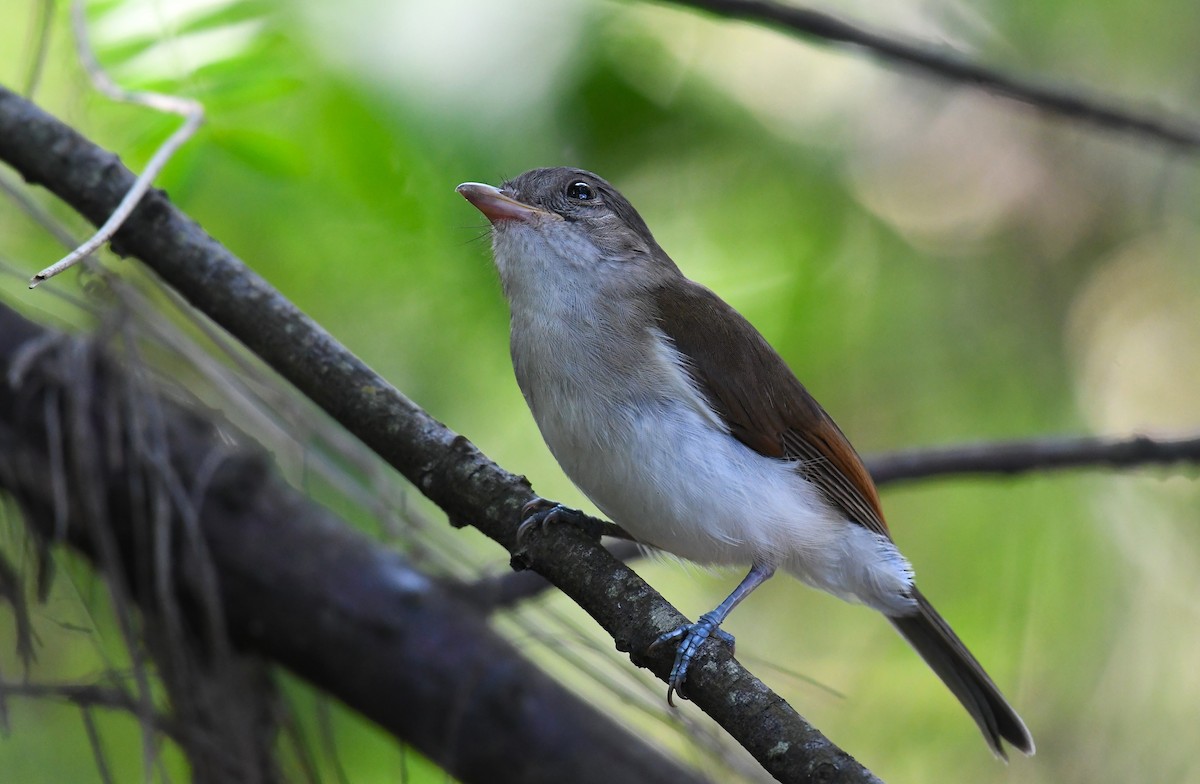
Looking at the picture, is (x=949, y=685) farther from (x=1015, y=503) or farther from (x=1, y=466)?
(x=1, y=466)

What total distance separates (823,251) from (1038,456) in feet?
4.14

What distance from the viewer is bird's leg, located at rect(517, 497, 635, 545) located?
2402mm

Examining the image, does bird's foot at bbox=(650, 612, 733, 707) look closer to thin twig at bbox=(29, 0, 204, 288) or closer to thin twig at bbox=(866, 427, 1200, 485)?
thin twig at bbox=(866, 427, 1200, 485)

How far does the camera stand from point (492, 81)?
378 cm

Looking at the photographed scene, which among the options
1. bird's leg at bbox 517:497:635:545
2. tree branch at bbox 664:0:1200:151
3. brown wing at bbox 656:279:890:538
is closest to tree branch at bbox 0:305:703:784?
bird's leg at bbox 517:497:635:545

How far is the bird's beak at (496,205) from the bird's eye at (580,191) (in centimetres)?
18

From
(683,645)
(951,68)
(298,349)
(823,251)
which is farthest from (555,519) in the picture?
(823,251)

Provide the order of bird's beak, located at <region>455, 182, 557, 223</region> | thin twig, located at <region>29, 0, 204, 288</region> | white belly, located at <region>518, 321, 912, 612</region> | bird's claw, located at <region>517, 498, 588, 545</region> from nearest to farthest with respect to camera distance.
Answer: thin twig, located at <region>29, 0, 204, 288</region> < bird's claw, located at <region>517, 498, 588, 545</region> < white belly, located at <region>518, 321, 912, 612</region> < bird's beak, located at <region>455, 182, 557, 223</region>

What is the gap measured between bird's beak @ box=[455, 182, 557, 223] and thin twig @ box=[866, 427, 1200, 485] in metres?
1.22

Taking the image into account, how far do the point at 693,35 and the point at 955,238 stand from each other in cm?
132

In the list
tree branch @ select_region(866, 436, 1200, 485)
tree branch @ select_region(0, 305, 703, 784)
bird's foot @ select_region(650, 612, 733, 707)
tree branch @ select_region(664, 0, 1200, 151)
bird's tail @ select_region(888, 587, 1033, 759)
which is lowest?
tree branch @ select_region(0, 305, 703, 784)

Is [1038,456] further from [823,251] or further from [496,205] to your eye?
[496,205]

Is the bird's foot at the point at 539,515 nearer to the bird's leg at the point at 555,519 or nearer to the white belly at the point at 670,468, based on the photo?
the bird's leg at the point at 555,519

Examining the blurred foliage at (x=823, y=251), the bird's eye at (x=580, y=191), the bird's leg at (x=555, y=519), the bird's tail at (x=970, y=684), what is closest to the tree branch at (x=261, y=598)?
the blurred foliage at (x=823, y=251)
